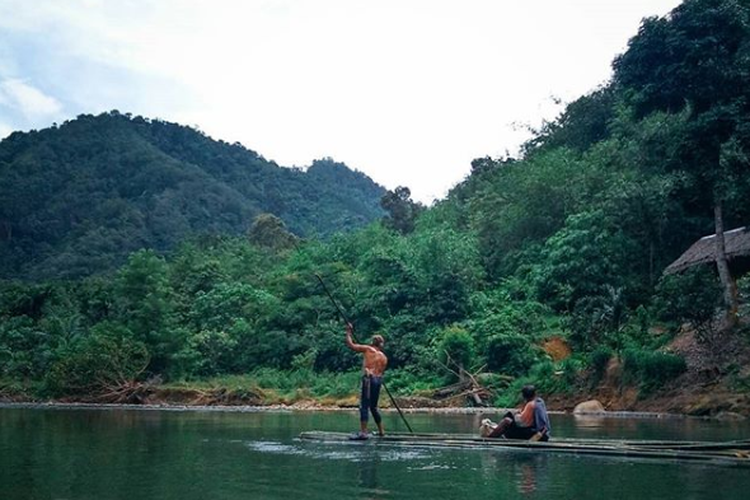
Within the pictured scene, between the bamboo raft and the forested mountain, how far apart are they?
198 ft

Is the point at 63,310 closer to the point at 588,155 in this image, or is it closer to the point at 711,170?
the point at 588,155

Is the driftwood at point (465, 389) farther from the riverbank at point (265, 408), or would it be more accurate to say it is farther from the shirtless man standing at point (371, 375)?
the shirtless man standing at point (371, 375)

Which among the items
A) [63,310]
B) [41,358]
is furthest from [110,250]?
[41,358]

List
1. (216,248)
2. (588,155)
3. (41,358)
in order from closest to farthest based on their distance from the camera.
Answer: (41,358) < (588,155) < (216,248)

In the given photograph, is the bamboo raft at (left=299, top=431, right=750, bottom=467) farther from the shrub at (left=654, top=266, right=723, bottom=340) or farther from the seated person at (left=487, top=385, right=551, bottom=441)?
the shrub at (left=654, top=266, right=723, bottom=340)

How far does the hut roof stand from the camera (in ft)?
100

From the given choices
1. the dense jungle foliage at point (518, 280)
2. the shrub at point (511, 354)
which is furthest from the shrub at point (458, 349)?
the shrub at point (511, 354)

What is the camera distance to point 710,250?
3209cm

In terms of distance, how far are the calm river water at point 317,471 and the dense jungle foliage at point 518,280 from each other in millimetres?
12414

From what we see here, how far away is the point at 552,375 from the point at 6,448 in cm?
2054

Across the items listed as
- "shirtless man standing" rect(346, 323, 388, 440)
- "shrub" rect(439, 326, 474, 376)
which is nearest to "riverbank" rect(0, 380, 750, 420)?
"shrub" rect(439, 326, 474, 376)

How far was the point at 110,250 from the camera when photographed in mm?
75500

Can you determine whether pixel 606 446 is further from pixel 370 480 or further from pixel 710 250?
pixel 710 250

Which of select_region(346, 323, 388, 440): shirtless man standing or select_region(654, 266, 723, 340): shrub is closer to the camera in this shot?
select_region(346, 323, 388, 440): shirtless man standing
